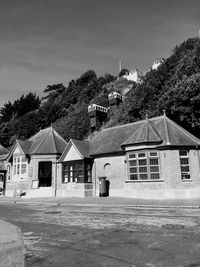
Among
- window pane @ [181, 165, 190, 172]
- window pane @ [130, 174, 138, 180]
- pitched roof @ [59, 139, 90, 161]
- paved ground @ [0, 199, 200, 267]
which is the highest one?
pitched roof @ [59, 139, 90, 161]

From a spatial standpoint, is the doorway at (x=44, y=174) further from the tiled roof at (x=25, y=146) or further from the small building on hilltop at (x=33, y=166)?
the tiled roof at (x=25, y=146)

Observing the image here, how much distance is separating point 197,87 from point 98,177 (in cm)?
1687

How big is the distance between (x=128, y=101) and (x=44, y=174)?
23740 millimetres

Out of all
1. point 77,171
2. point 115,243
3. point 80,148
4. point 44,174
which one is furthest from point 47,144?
point 115,243

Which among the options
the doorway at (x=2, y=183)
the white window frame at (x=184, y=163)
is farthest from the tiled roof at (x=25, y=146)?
the white window frame at (x=184, y=163)

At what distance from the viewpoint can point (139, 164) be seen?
22.4 meters

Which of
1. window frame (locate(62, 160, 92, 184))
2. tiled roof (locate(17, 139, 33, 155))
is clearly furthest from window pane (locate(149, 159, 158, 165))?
tiled roof (locate(17, 139, 33, 155))

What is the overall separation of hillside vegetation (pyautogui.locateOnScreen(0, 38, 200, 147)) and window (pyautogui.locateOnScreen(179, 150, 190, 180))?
8776 mm

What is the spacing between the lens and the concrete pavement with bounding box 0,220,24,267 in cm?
545

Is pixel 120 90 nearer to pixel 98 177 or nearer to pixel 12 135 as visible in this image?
pixel 12 135

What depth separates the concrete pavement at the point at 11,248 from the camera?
5445 mm

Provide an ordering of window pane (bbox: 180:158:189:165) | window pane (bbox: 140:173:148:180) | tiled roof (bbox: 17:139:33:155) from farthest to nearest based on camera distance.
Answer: tiled roof (bbox: 17:139:33:155)
window pane (bbox: 140:173:148:180)
window pane (bbox: 180:158:189:165)

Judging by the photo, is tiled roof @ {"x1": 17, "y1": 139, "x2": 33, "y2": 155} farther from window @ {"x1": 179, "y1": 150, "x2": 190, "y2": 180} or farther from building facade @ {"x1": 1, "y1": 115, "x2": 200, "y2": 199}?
window @ {"x1": 179, "y1": 150, "x2": 190, "y2": 180}

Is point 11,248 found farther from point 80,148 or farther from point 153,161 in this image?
point 80,148
